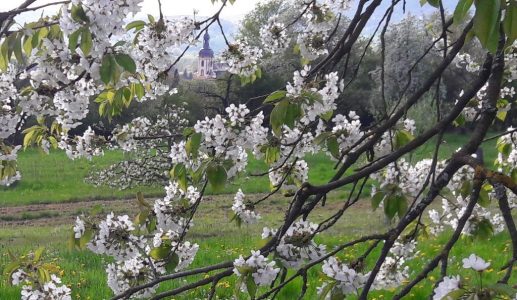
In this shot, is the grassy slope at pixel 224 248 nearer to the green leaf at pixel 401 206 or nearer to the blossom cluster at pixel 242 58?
the green leaf at pixel 401 206

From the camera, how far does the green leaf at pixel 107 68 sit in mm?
1480

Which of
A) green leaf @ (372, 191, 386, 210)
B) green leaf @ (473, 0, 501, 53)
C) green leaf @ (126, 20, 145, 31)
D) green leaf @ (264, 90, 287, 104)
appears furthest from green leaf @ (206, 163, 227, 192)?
green leaf @ (473, 0, 501, 53)

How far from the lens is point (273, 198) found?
13203mm

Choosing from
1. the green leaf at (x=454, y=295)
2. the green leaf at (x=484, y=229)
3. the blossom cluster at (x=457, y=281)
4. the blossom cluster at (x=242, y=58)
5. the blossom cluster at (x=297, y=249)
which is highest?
the blossom cluster at (x=242, y=58)

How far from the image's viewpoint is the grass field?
186 inches

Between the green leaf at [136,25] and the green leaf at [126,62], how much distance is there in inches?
21.8

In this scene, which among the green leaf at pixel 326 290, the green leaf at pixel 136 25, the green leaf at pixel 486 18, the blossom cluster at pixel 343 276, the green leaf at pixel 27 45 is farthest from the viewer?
the green leaf at pixel 136 25

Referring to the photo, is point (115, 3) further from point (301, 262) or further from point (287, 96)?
point (301, 262)

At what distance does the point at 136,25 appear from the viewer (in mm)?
2090

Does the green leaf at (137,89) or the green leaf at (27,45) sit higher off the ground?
the green leaf at (137,89)

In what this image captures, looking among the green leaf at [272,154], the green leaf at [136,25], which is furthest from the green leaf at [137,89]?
the green leaf at [272,154]

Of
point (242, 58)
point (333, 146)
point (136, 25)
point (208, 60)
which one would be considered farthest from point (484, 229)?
point (208, 60)

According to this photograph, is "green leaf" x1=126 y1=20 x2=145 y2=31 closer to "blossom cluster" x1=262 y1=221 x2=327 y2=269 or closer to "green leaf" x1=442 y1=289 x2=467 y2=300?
"blossom cluster" x1=262 y1=221 x2=327 y2=269

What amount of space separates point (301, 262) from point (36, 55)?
3.12ft
